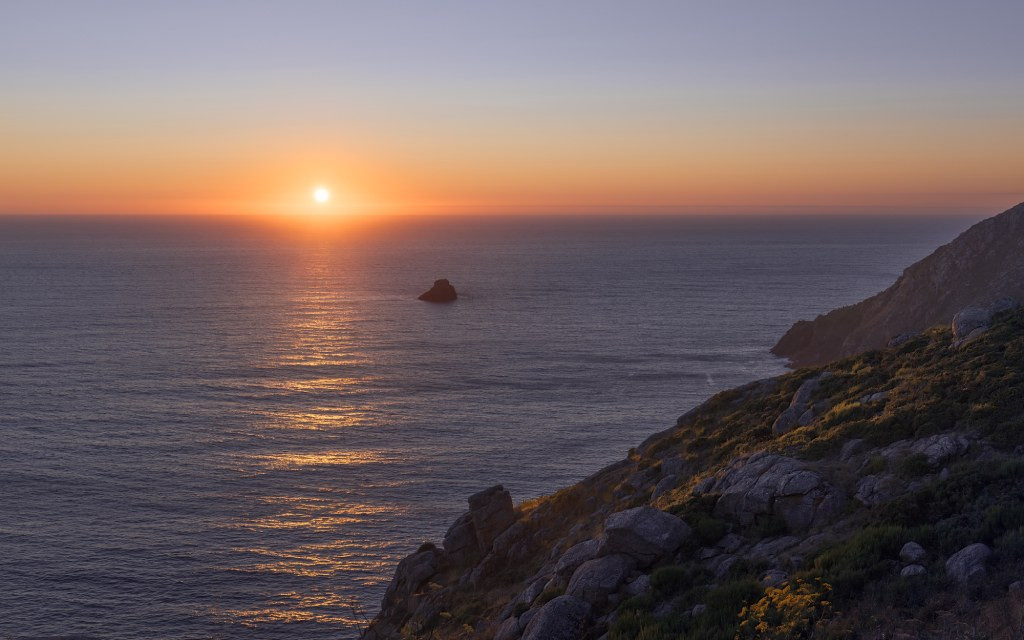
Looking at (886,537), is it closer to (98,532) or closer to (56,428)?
(98,532)

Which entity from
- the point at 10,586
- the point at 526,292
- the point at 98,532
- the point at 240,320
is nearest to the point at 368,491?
the point at 98,532

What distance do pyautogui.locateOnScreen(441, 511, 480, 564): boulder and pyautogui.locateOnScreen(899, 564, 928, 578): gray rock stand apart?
21.6 metres

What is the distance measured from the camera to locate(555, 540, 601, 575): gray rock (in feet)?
76.1

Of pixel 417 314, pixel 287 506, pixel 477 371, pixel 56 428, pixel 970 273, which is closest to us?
pixel 287 506

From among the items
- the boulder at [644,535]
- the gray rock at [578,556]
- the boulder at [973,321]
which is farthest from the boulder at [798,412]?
the gray rock at [578,556]

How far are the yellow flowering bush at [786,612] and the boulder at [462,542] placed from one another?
19.7 meters

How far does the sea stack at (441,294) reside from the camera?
174 meters

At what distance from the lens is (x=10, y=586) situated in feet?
162

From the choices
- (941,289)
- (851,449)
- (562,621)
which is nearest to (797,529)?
(851,449)

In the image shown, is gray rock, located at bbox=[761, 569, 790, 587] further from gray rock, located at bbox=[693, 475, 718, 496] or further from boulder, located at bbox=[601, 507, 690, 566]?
gray rock, located at bbox=[693, 475, 718, 496]

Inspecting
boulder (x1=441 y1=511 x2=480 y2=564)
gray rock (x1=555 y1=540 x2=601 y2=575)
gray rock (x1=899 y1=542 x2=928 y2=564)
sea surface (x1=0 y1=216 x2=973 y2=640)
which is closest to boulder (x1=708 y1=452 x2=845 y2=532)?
gray rock (x1=899 y1=542 x2=928 y2=564)

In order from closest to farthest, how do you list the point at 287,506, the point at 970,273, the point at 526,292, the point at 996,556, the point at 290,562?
the point at 996,556 → the point at 290,562 → the point at 287,506 → the point at 970,273 → the point at 526,292

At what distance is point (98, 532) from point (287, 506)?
41.2 ft

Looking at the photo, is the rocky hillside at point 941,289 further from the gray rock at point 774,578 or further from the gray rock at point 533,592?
the gray rock at point 774,578
